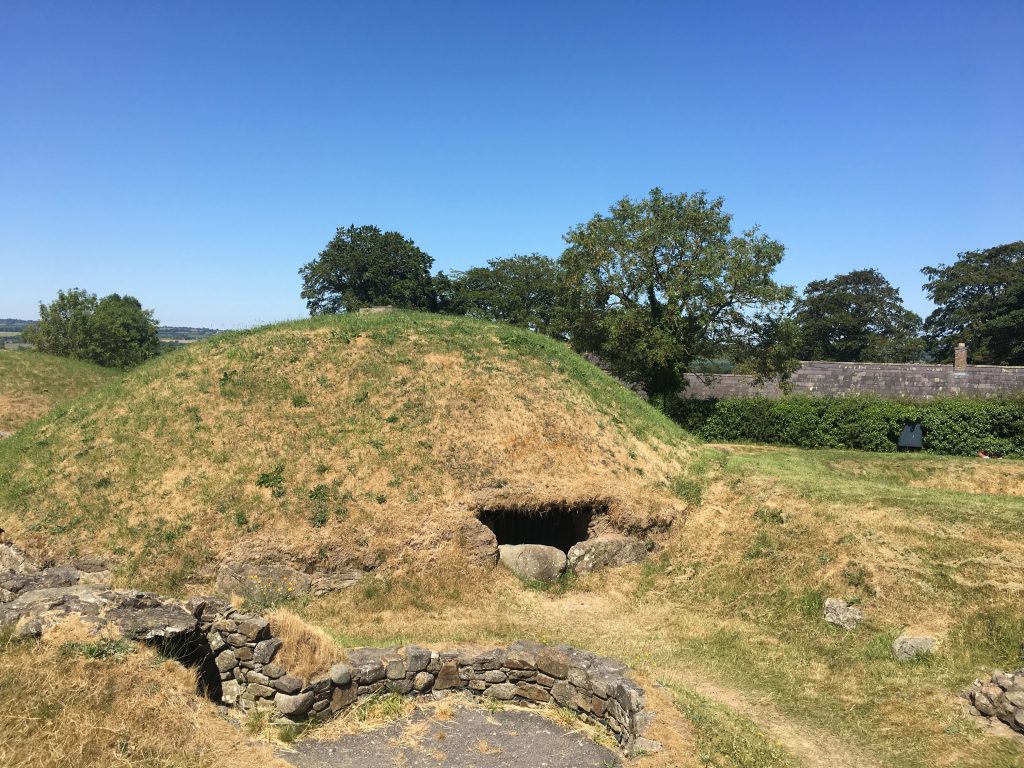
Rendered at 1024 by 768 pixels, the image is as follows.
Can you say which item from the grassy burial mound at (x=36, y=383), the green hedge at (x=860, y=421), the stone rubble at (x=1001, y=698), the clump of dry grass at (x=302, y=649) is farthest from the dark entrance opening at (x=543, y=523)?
the grassy burial mound at (x=36, y=383)

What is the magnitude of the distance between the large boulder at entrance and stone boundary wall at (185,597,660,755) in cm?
510

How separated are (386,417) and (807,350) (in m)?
66.4

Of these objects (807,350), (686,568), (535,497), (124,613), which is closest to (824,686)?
(686,568)

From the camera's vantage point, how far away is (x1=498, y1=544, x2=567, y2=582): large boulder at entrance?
57.4 ft

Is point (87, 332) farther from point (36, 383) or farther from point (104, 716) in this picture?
point (104, 716)

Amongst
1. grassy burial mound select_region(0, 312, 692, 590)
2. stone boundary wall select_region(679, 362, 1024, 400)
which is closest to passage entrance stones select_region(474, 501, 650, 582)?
grassy burial mound select_region(0, 312, 692, 590)

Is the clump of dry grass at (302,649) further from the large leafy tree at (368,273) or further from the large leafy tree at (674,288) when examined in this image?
the large leafy tree at (368,273)

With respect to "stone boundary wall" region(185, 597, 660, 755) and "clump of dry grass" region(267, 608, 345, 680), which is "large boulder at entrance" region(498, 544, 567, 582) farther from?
"clump of dry grass" region(267, 608, 345, 680)

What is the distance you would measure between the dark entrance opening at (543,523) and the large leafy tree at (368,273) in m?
51.3

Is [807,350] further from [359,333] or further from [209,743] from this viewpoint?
[209,743]

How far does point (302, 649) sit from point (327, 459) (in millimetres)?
7756

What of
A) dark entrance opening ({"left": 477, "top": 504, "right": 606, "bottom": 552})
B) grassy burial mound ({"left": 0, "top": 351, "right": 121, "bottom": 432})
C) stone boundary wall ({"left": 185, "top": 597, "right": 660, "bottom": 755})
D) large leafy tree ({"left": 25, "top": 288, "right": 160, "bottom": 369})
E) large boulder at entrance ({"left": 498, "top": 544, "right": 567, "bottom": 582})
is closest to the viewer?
stone boundary wall ({"left": 185, "top": 597, "right": 660, "bottom": 755})

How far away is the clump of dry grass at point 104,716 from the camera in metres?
7.35


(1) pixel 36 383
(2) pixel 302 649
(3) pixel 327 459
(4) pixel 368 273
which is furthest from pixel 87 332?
(2) pixel 302 649
